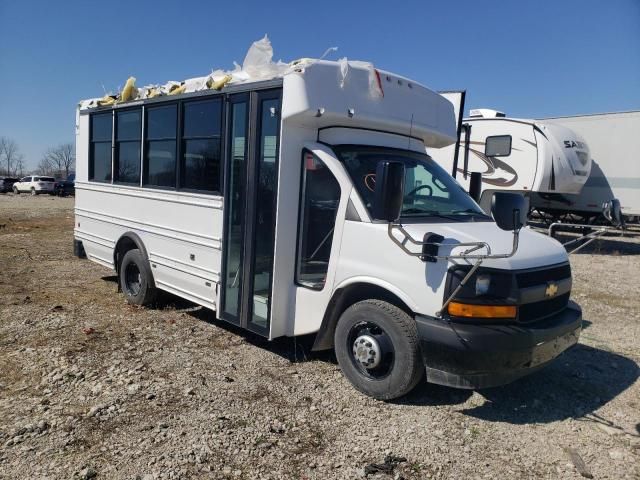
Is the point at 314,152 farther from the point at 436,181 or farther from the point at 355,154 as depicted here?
the point at 436,181

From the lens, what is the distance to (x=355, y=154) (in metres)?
4.66

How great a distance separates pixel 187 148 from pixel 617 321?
603 cm

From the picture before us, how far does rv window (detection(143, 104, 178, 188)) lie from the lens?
19.4 feet

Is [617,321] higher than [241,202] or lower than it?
lower

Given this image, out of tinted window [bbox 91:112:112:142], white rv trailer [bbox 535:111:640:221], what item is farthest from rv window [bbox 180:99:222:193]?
white rv trailer [bbox 535:111:640:221]

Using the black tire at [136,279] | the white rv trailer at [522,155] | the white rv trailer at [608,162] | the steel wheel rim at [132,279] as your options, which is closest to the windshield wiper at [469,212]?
the black tire at [136,279]

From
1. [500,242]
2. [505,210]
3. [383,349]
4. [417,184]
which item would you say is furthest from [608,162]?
[383,349]

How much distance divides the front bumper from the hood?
0.48m

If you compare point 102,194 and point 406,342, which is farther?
point 102,194

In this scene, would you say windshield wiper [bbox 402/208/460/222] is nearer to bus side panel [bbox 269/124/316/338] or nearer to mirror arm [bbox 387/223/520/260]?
mirror arm [bbox 387/223/520/260]

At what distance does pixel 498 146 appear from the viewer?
13555 mm

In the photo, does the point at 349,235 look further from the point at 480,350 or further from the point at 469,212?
the point at 480,350

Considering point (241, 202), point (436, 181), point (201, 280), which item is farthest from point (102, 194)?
point (436, 181)

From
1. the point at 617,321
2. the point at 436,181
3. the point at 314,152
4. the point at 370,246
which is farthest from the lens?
the point at 617,321
